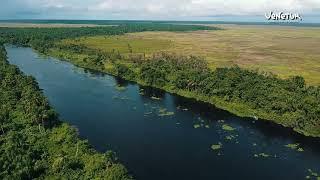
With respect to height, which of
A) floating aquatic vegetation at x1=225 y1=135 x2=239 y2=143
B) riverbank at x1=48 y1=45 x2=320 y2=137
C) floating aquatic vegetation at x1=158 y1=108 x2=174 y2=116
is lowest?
floating aquatic vegetation at x1=225 y1=135 x2=239 y2=143

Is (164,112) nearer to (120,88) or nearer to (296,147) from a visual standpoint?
(120,88)

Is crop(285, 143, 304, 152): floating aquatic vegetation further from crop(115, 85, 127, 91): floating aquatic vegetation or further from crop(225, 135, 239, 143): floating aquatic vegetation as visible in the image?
crop(115, 85, 127, 91): floating aquatic vegetation

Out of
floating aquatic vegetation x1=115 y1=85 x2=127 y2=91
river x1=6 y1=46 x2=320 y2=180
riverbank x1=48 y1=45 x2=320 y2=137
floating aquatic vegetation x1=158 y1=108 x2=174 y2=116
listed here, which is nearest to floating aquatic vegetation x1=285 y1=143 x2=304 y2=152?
river x1=6 y1=46 x2=320 y2=180

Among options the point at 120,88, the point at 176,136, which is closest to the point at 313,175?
the point at 176,136

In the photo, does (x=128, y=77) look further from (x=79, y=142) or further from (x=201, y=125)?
(x=79, y=142)

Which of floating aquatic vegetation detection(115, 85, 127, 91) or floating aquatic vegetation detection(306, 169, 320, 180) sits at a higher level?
floating aquatic vegetation detection(115, 85, 127, 91)

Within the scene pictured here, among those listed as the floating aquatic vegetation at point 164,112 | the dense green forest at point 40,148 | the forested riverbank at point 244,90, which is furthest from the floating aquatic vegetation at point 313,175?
the floating aquatic vegetation at point 164,112
